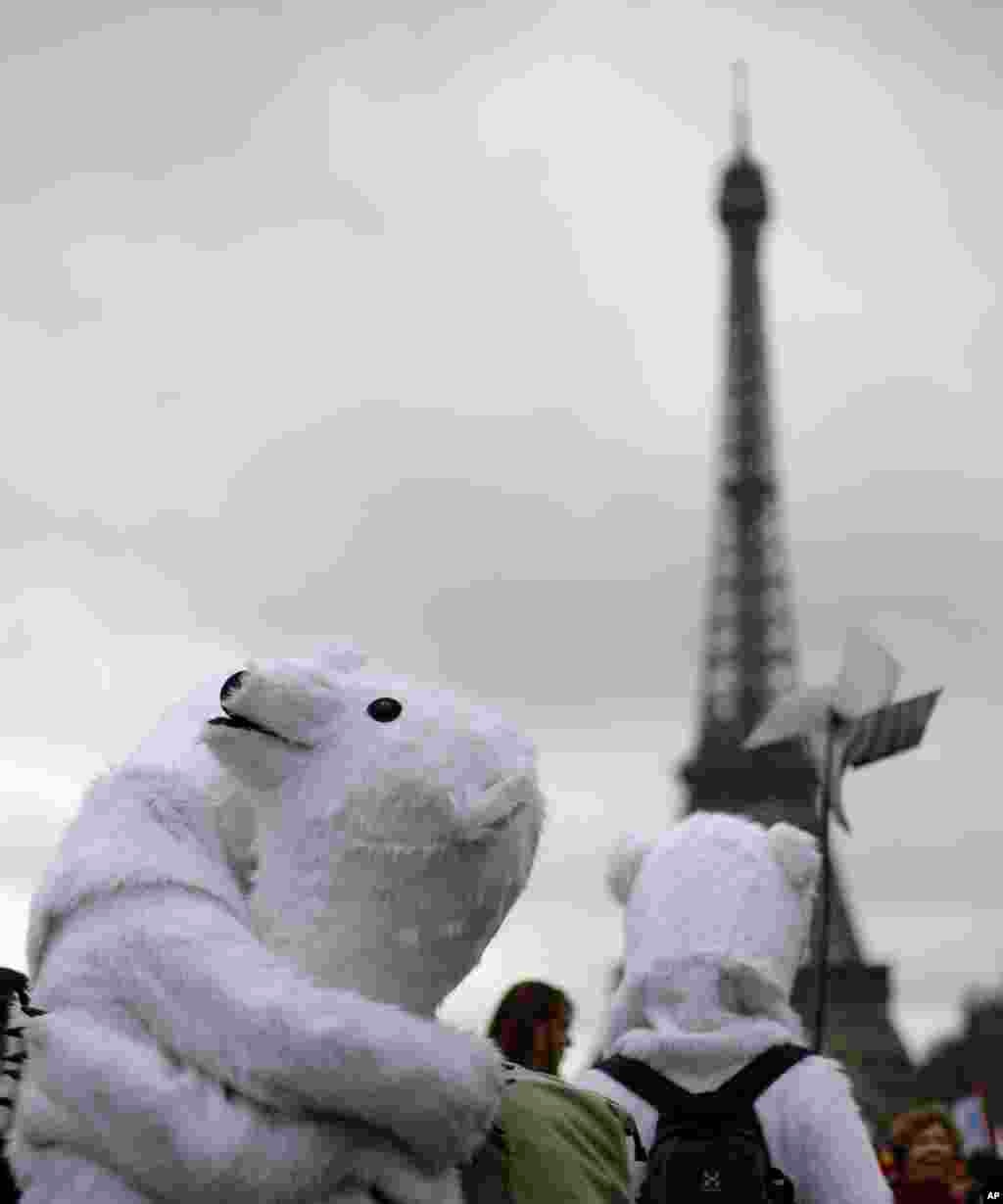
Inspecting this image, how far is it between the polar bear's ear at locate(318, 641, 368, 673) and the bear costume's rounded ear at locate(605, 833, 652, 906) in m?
2.21

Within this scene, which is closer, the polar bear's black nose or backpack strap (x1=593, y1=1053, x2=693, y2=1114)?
the polar bear's black nose

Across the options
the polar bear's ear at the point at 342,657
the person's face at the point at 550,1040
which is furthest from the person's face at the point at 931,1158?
the polar bear's ear at the point at 342,657

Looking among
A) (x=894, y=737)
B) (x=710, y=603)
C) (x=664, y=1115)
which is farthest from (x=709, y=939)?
(x=710, y=603)

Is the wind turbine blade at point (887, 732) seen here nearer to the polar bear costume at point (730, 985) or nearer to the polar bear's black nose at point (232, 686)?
the polar bear costume at point (730, 985)

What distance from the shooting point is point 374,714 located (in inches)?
103

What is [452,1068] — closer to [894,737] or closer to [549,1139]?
[549,1139]

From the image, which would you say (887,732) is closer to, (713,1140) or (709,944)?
(709,944)

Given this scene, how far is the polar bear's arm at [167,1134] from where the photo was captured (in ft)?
7.38

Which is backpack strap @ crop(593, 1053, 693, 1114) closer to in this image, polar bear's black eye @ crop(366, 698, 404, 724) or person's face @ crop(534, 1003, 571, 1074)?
person's face @ crop(534, 1003, 571, 1074)

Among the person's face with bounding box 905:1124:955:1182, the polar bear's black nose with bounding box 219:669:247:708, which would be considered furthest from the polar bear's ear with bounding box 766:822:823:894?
the polar bear's black nose with bounding box 219:669:247:708

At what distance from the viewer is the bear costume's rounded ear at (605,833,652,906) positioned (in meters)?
4.86

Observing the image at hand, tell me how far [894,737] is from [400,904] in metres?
3.93

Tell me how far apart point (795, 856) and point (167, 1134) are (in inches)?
107

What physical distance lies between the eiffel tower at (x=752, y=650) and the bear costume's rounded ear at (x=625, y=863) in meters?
34.5
